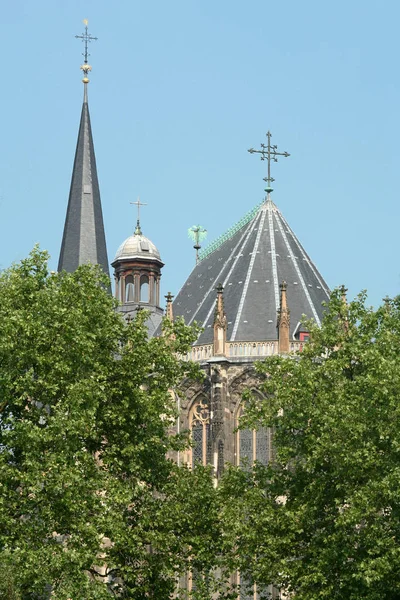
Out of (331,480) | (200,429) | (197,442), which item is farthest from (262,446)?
(331,480)

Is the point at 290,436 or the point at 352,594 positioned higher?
the point at 290,436

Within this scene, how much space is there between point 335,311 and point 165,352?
693 cm

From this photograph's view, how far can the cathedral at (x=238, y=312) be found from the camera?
79.6m

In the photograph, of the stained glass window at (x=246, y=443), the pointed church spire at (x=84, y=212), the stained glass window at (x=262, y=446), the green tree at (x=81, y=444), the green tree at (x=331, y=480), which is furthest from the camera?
the pointed church spire at (x=84, y=212)

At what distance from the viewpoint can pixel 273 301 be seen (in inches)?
3258

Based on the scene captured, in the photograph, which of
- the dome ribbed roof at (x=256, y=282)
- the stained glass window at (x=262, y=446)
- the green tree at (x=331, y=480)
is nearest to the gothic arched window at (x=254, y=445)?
the stained glass window at (x=262, y=446)

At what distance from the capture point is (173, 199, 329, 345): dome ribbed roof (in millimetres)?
82062

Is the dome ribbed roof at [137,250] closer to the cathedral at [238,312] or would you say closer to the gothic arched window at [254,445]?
the cathedral at [238,312]

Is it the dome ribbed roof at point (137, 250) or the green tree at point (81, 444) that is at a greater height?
the dome ribbed roof at point (137, 250)

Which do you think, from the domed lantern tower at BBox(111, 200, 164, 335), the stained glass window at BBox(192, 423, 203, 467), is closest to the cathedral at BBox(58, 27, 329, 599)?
the stained glass window at BBox(192, 423, 203, 467)

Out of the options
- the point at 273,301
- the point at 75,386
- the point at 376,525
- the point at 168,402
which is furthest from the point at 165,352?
the point at 273,301

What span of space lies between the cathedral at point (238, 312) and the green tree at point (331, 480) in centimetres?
1323

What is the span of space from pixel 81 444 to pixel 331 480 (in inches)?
333

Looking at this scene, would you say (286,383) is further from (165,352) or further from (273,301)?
(273,301)
